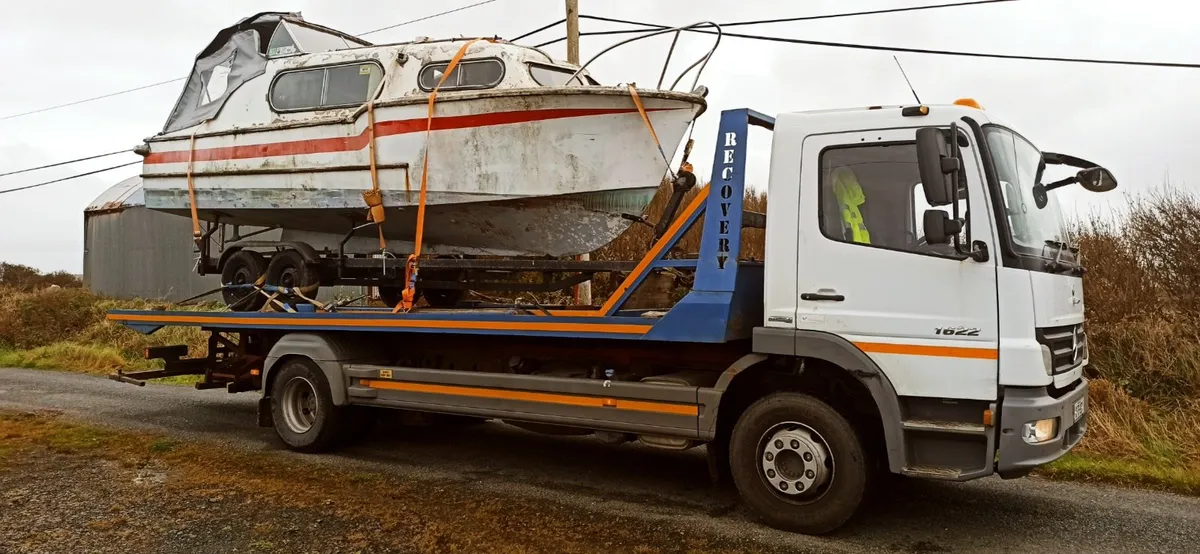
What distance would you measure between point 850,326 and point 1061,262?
1.24 m

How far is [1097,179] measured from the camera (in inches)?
202

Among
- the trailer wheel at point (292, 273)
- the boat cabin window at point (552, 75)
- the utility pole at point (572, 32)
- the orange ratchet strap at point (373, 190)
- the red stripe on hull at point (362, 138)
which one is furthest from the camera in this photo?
the utility pole at point (572, 32)

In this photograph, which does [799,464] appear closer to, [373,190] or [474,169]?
[474,169]

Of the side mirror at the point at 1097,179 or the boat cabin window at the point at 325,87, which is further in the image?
the boat cabin window at the point at 325,87

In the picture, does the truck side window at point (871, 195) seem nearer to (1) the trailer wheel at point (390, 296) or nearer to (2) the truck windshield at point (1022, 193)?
(2) the truck windshield at point (1022, 193)

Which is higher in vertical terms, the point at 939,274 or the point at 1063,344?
the point at 939,274

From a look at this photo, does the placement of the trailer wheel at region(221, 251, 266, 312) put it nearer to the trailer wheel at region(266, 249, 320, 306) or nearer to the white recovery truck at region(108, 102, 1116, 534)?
the trailer wheel at region(266, 249, 320, 306)

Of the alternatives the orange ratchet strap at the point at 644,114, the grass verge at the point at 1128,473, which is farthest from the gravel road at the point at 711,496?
the orange ratchet strap at the point at 644,114

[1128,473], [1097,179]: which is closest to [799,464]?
[1097,179]

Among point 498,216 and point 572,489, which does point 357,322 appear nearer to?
point 498,216

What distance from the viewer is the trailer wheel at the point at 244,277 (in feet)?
27.0

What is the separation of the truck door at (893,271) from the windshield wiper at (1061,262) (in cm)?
49

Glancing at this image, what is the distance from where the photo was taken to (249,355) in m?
8.16

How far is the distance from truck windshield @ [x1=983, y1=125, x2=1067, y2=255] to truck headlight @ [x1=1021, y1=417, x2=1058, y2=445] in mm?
884
